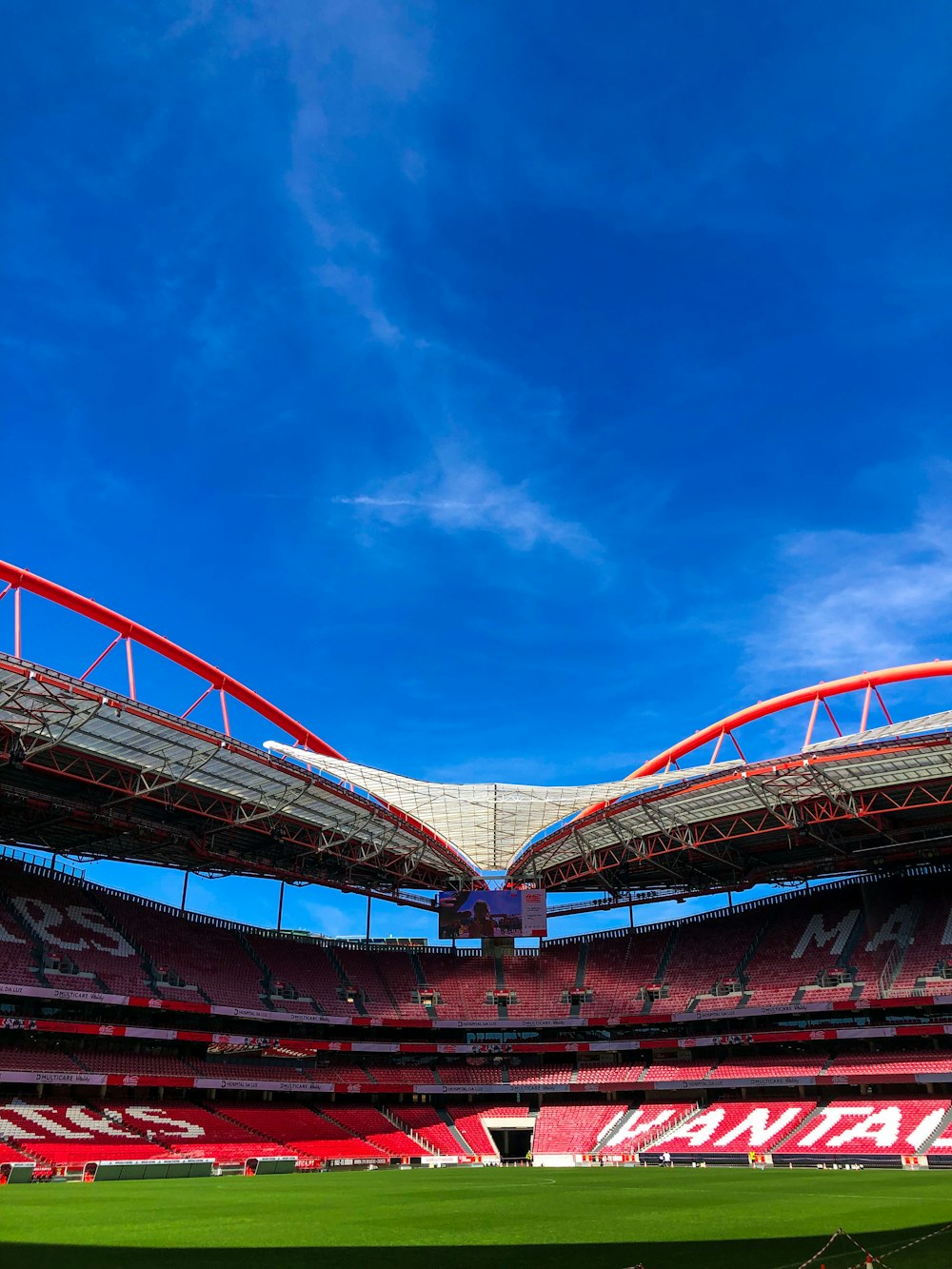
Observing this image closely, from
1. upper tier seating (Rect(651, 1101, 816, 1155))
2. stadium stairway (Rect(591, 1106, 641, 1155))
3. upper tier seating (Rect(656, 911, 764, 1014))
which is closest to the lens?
upper tier seating (Rect(651, 1101, 816, 1155))

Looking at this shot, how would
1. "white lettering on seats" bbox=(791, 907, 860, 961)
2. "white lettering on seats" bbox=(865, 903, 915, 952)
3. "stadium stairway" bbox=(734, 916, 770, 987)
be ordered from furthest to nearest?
1. "stadium stairway" bbox=(734, 916, 770, 987)
2. "white lettering on seats" bbox=(791, 907, 860, 961)
3. "white lettering on seats" bbox=(865, 903, 915, 952)

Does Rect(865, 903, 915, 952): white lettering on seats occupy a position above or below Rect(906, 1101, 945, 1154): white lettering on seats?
above

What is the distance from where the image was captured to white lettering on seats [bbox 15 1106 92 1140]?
46.8 meters

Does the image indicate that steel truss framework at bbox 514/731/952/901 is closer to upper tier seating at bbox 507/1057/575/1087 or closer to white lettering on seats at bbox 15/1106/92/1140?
upper tier seating at bbox 507/1057/575/1087

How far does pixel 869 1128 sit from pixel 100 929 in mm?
44522

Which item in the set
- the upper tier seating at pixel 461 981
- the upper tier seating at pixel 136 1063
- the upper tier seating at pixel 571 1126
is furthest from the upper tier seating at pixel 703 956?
the upper tier seating at pixel 136 1063

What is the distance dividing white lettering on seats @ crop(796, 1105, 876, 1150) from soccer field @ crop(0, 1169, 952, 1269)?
10086mm

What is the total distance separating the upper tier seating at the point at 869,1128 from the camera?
47.4m

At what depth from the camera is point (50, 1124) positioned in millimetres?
47344

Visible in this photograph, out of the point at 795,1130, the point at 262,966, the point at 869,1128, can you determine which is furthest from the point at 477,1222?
the point at 262,966

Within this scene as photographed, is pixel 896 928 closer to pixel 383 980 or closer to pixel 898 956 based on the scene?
pixel 898 956

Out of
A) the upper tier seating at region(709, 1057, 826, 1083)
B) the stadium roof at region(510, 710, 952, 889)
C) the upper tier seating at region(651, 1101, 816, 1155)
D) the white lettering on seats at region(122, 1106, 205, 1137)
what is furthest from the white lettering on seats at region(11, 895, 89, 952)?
the upper tier seating at region(709, 1057, 826, 1083)

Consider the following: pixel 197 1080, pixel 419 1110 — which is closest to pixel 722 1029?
pixel 419 1110

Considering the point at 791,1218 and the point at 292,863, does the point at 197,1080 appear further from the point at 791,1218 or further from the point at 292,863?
the point at 791,1218
